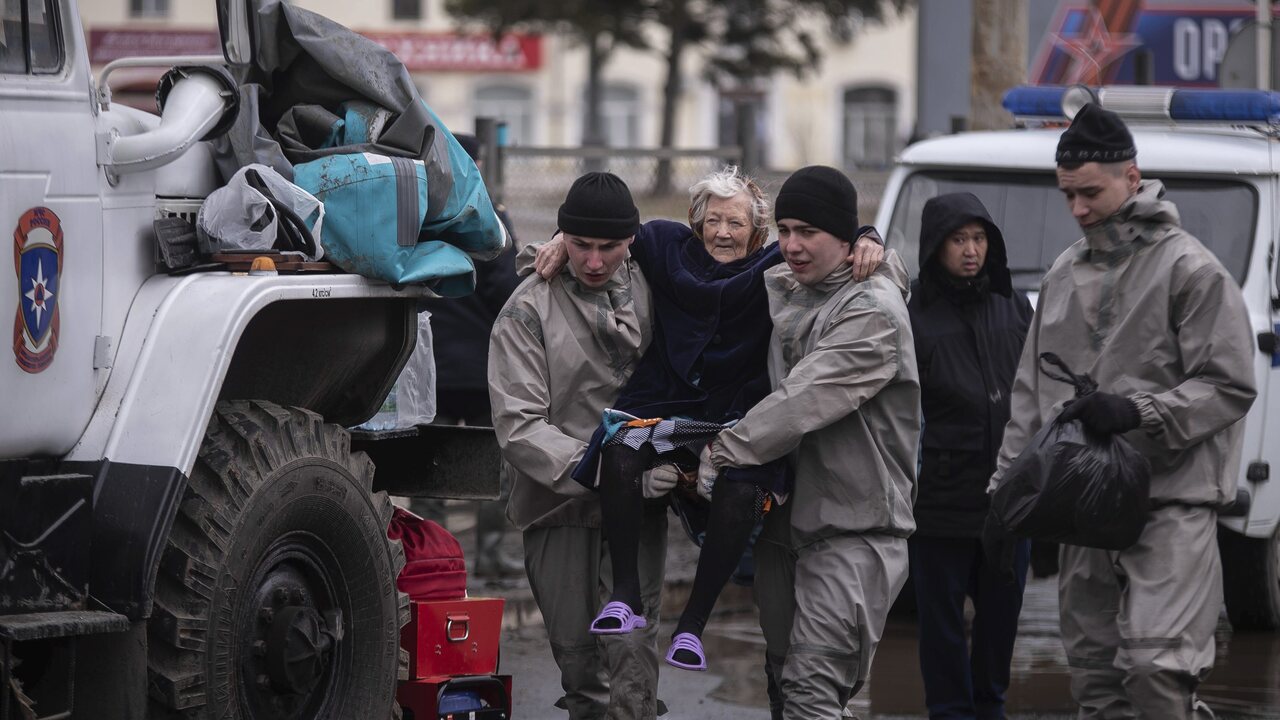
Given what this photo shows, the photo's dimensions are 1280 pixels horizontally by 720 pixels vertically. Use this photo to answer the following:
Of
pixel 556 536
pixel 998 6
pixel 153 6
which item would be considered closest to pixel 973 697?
pixel 556 536

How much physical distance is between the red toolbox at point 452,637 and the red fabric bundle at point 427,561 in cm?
8

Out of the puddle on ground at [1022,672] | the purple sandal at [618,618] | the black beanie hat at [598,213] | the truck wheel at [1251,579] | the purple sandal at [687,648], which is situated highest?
the black beanie hat at [598,213]

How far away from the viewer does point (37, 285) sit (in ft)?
13.7

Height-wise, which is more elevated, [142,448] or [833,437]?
[142,448]

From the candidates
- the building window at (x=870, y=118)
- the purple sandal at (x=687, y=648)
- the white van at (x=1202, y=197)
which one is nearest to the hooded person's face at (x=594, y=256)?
the purple sandal at (x=687, y=648)

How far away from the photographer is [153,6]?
5016cm

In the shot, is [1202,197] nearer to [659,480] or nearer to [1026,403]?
[1026,403]

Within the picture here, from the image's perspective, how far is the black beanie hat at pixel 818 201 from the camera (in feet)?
16.1

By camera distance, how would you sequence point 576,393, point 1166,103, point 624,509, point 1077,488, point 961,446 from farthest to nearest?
point 1166,103, point 961,446, point 576,393, point 624,509, point 1077,488

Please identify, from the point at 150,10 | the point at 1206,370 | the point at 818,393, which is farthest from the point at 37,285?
the point at 150,10

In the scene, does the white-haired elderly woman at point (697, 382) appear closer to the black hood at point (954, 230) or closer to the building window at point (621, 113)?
the black hood at point (954, 230)

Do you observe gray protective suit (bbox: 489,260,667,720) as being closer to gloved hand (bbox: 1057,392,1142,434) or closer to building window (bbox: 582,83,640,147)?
gloved hand (bbox: 1057,392,1142,434)

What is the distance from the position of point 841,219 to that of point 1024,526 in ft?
3.14

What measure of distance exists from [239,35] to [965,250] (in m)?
2.58
